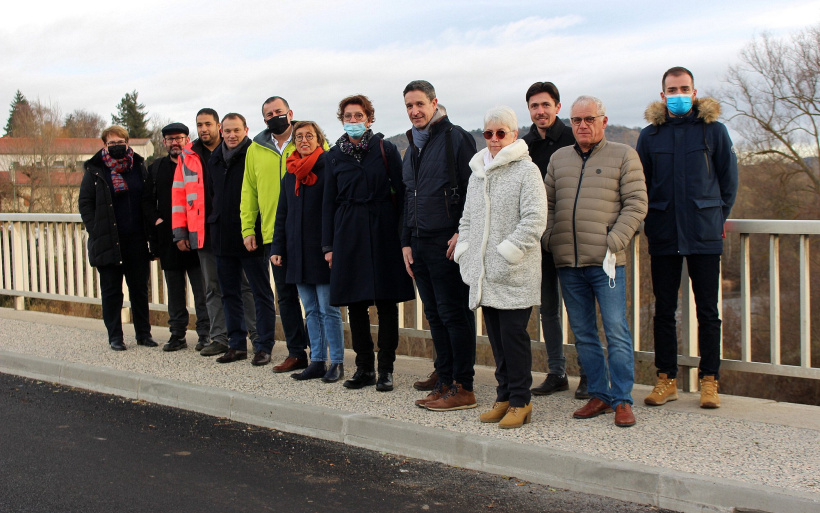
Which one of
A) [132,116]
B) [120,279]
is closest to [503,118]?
[120,279]

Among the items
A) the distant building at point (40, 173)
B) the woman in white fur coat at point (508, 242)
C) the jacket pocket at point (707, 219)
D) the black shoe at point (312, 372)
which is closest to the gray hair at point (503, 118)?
the woman in white fur coat at point (508, 242)

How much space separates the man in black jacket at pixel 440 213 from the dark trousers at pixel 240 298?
2004mm

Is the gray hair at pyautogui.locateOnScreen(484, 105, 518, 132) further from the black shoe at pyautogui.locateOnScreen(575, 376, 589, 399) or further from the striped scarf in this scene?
the striped scarf

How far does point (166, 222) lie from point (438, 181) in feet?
11.7

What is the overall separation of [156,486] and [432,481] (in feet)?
5.11

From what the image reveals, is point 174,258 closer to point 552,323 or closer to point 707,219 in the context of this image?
point 552,323

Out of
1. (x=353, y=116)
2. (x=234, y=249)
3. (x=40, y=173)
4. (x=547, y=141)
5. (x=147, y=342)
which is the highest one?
(x=40, y=173)

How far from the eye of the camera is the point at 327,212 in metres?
6.33

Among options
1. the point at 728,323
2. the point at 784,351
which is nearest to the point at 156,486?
the point at 784,351

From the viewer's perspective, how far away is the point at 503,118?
205 inches

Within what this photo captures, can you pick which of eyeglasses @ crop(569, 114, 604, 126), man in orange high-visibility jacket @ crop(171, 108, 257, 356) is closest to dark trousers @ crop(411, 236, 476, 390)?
eyeglasses @ crop(569, 114, 604, 126)

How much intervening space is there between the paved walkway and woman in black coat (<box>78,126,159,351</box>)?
917mm

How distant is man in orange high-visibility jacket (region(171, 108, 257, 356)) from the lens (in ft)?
24.9

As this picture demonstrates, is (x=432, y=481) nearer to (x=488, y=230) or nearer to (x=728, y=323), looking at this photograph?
(x=488, y=230)
